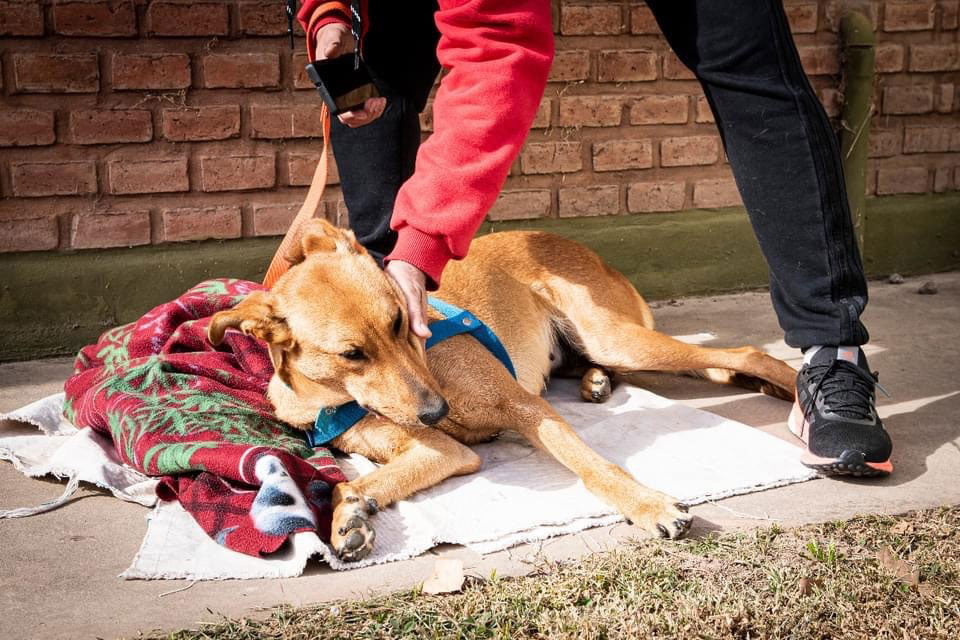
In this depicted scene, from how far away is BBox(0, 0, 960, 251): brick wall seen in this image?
391 centimetres

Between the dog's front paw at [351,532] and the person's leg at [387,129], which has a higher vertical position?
the person's leg at [387,129]

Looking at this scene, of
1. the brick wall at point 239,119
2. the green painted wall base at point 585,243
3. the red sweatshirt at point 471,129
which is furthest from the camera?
the green painted wall base at point 585,243

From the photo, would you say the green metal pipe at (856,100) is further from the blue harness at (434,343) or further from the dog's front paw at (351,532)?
the dog's front paw at (351,532)

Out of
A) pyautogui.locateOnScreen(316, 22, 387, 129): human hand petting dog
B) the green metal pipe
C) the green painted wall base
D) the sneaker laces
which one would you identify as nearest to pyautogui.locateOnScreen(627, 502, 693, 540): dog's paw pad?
the sneaker laces

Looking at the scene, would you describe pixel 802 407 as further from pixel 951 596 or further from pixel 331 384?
pixel 331 384

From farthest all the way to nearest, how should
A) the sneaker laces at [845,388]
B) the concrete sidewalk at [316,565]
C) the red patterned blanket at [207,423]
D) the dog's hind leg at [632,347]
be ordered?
the dog's hind leg at [632,347] → the sneaker laces at [845,388] → the red patterned blanket at [207,423] → the concrete sidewalk at [316,565]

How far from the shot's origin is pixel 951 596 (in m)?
2.07

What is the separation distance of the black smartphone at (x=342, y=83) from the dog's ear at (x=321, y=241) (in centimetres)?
37

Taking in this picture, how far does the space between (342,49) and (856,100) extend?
3.04 m

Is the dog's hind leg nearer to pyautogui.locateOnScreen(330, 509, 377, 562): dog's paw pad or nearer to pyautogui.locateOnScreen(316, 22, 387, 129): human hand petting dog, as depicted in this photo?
pyautogui.locateOnScreen(316, 22, 387, 129): human hand petting dog

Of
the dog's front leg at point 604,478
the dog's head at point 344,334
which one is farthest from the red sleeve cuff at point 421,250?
the dog's front leg at point 604,478

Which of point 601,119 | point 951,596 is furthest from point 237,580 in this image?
point 601,119

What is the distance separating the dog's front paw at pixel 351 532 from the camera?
237 cm

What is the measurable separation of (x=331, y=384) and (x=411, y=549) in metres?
0.58
